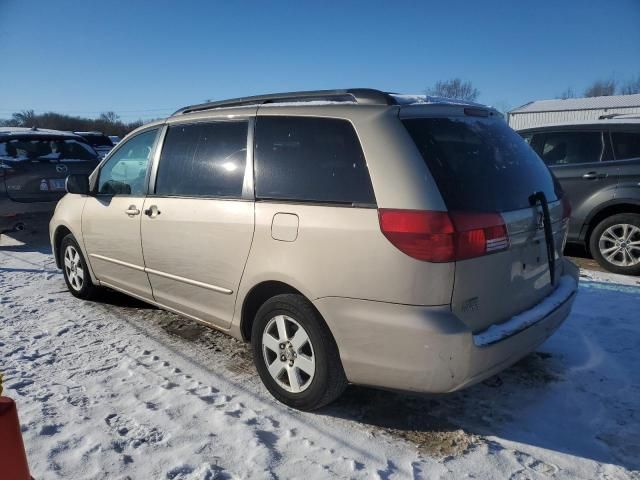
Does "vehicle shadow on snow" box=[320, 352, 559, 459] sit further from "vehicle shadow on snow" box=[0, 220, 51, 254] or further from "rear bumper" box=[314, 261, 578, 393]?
"vehicle shadow on snow" box=[0, 220, 51, 254]

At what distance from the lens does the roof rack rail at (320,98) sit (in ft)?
8.91

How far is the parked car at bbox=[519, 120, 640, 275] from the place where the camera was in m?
5.63

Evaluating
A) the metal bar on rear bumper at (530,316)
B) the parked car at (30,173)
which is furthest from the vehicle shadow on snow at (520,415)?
the parked car at (30,173)

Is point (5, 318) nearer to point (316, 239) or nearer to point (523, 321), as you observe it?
point (316, 239)

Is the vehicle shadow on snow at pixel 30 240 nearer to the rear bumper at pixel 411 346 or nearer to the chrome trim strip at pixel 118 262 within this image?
the chrome trim strip at pixel 118 262

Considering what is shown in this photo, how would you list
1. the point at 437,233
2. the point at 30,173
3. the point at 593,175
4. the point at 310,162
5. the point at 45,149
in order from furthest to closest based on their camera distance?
the point at 45,149
the point at 30,173
the point at 593,175
the point at 310,162
the point at 437,233

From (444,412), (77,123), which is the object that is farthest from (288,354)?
(77,123)

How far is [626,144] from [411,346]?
16.2 feet

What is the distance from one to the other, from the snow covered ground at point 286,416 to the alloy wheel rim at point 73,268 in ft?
2.91

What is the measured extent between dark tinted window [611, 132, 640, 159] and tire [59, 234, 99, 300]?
6.00 metres

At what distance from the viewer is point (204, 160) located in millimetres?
3488

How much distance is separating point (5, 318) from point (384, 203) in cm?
390

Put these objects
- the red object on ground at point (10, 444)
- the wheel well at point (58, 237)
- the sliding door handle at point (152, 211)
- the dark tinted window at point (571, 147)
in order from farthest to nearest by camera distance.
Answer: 1. the dark tinted window at point (571, 147)
2. the wheel well at point (58, 237)
3. the sliding door handle at point (152, 211)
4. the red object on ground at point (10, 444)

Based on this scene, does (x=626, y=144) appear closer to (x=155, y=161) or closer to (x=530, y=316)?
(x=530, y=316)
